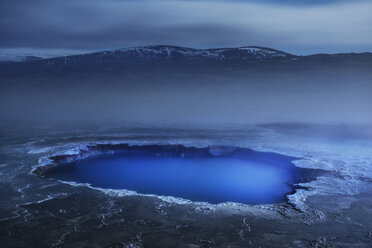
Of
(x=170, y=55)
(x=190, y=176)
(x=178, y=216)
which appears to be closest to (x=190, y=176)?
(x=190, y=176)

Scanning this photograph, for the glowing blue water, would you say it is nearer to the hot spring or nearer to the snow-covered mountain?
the hot spring

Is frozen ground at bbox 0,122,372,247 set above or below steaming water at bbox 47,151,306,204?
above

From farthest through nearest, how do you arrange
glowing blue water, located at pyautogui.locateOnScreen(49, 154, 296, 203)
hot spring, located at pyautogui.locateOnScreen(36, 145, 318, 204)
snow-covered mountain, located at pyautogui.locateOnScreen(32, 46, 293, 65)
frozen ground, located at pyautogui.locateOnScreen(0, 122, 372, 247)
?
snow-covered mountain, located at pyautogui.locateOnScreen(32, 46, 293, 65) < hot spring, located at pyautogui.locateOnScreen(36, 145, 318, 204) < glowing blue water, located at pyautogui.locateOnScreen(49, 154, 296, 203) < frozen ground, located at pyautogui.locateOnScreen(0, 122, 372, 247)

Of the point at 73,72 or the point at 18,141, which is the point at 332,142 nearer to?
the point at 18,141

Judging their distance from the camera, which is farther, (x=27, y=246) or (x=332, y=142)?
(x=332, y=142)

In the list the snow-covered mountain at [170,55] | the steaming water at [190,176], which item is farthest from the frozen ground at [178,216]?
the snow-covered mountain at [170,55]

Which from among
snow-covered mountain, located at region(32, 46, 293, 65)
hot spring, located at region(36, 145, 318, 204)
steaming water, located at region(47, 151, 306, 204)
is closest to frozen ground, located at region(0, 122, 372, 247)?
hot spring, located at region(36, 145, 318, 204)

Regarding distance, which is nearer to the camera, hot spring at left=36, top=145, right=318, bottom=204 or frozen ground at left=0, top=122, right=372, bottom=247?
frozen ground at left=0, top=122, right=372, bottom=247

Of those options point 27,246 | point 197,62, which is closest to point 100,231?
point 27,246

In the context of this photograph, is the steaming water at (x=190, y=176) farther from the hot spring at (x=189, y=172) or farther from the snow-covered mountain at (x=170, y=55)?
the snow-covered mountain at (x=170, y=55)
